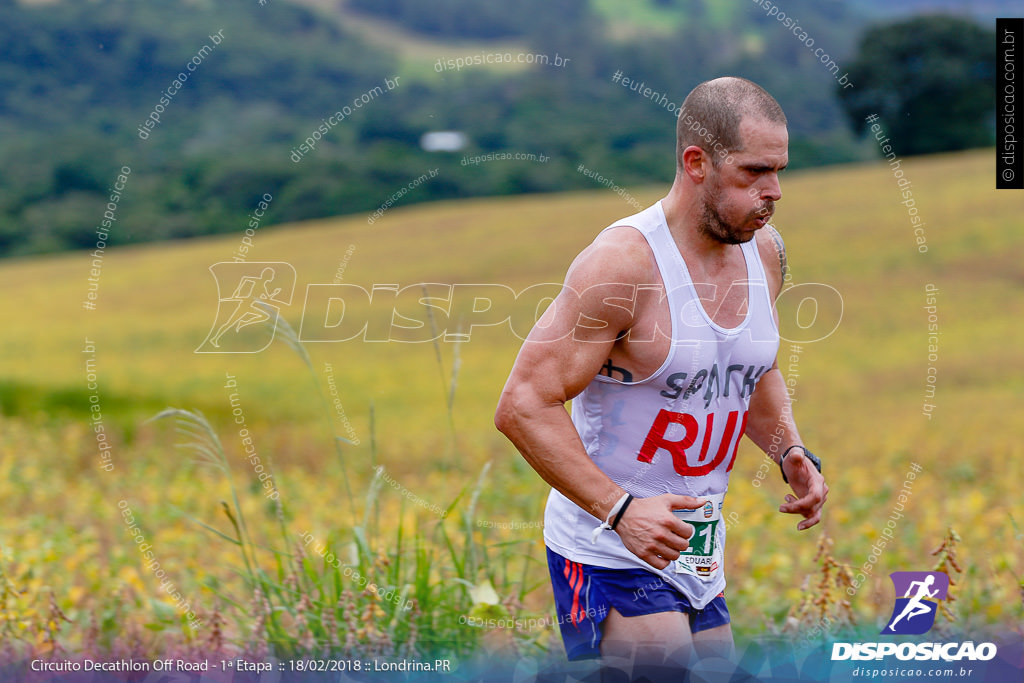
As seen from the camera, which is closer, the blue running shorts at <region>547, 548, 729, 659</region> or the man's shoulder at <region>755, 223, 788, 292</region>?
the blue running shorts at <region>547, 548, 729, 659</region>

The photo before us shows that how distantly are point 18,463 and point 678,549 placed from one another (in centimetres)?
974

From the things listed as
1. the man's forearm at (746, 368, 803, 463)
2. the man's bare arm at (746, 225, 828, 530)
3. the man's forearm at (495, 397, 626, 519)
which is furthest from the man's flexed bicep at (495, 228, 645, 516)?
the man's forearm at (746, 368, 803, 463)

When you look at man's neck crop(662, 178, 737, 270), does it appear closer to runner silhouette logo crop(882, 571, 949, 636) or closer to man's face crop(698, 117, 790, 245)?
man's face crop(698, 117, 790, 245)

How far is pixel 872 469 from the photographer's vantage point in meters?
9.84

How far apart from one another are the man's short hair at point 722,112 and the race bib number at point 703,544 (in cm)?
100


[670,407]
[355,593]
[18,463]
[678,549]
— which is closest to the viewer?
[678,549]

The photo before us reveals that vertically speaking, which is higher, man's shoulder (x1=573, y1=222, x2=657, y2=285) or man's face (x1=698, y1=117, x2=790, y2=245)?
man's face (x1=698, y1=117, x2=790, y2=245)

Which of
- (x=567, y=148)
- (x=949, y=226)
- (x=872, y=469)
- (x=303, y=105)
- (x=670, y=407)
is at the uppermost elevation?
(x=303, y=105)

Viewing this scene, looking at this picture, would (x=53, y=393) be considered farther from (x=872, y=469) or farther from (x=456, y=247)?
(x=456, y=247)

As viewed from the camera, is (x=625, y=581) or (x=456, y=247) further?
(x=456, y=247)

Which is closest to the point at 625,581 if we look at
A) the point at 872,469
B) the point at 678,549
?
the point at 678,549

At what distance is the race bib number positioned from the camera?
2998 mm

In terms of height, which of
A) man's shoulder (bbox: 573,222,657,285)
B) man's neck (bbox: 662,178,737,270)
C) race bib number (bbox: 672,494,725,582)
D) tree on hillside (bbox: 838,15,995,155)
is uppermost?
tree on hillside (bbox: 838,15,995,155)

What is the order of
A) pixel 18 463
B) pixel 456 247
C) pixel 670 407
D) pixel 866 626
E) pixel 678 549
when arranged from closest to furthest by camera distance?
pixel 678 549
pixel 670 407
pixel 866 626
pixel 18 463
pixel 456 247
